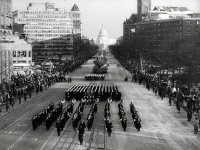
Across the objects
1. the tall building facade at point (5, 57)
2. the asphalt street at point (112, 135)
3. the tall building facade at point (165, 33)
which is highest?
the tall building facade at point (165, 33)

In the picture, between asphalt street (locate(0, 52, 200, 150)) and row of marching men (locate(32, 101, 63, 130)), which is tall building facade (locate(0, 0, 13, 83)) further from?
row of marching men (locate(32, 101, 63, 130))

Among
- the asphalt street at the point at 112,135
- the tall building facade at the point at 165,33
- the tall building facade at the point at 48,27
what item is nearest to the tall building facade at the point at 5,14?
the asphalt street at the point at 112,135

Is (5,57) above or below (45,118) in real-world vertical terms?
above

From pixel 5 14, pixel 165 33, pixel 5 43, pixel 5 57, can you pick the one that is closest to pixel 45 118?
pixel 5 57

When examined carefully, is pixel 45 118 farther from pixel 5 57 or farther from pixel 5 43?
pixel 5 43

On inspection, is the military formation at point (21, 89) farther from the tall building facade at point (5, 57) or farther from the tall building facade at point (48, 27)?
the tall building facade at point (48, 27)

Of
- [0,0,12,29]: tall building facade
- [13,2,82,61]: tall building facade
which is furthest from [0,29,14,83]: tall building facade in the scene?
[13,2,82,61]: tall building facade

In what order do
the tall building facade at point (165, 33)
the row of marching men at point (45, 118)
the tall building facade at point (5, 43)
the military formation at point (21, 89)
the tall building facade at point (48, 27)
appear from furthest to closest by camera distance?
the tall building facade at point (48, 27) → the tall building facade at point (165, 33) → the tall building facade at point (5, 43) → the military formation at point (21, 89) → the row of marching men at point (45, 118)

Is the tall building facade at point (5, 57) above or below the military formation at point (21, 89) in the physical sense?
above
